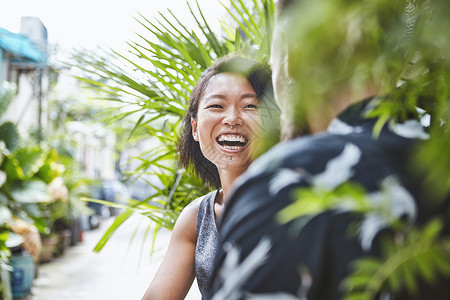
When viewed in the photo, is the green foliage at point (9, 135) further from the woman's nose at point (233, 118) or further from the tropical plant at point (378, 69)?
the tropical plant at point (378, 69)

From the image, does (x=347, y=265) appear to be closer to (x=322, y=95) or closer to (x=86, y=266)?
(x=322, y=95)

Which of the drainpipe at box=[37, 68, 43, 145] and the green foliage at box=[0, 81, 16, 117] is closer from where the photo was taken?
the green foliage at box=[0, 81, 16, 117]

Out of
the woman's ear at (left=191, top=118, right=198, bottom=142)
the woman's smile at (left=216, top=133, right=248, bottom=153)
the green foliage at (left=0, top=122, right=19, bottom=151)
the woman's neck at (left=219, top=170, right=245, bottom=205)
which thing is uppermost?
the green foliage at (left=0, top=122, right=19, bottom=151)

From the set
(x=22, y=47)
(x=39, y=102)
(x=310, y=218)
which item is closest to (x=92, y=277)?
(x=22, y=47)

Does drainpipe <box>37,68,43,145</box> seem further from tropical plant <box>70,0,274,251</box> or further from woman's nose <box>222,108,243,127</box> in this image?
woman's nose <box>222,108,243,127</box>

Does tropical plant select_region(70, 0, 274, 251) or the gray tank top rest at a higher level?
tropical plant select_region(70, 0, 274, 251)

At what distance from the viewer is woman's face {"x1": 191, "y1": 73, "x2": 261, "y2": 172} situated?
1.40m

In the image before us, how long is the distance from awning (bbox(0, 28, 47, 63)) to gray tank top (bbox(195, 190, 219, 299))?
6.61 metres

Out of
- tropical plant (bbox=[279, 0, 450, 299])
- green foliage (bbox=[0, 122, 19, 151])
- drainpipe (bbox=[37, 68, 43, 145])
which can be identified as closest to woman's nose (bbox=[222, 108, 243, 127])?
tropical plant (bbox=[279, 0, 450, 299])

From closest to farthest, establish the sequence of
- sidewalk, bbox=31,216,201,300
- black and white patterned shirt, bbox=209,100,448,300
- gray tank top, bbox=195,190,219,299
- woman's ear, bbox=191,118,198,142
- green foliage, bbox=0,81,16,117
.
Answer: black and white patterned shirt, bbox=209,100,448,300 < gray tank top, bbox=195,190,219,299 < woman's ear, bbox=191,118,198,142 < green foliage, bbox=0,81,16,117 < sidewalk, bbox=31,216,201,300

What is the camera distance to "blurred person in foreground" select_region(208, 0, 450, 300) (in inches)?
16.3

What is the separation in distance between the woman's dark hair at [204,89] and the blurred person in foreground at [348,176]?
0.61m

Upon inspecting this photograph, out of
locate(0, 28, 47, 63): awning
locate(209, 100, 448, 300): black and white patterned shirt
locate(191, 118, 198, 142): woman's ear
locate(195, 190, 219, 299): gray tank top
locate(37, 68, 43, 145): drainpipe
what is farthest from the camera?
locate(37, 68, 43, 145): drainpipe

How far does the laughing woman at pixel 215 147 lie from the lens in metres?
1.40
